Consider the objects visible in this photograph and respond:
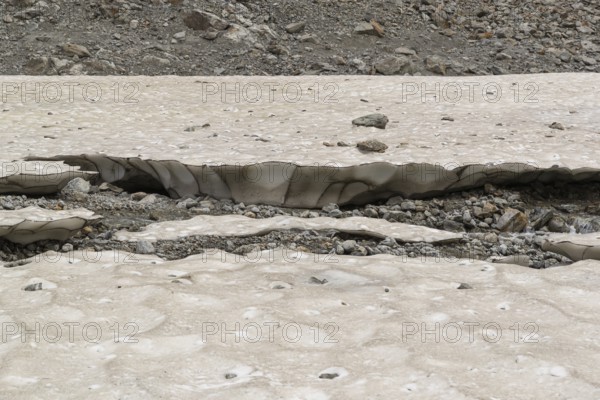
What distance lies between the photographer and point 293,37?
12.3 meters

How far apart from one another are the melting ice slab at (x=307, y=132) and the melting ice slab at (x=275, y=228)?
47cm

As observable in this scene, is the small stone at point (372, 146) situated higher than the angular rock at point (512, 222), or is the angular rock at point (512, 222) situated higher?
the small stone at point (372, 146)

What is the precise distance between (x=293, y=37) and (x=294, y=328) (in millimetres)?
9781

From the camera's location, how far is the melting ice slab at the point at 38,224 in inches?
163

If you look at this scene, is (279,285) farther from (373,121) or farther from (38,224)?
(373,121)

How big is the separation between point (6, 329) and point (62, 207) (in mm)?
1973

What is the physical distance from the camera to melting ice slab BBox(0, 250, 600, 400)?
2.47 metres

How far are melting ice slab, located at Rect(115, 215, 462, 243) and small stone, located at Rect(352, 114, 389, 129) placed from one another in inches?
71.5

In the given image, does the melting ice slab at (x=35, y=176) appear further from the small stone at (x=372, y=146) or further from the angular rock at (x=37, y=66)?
the angular rock at (x=37, y=66)

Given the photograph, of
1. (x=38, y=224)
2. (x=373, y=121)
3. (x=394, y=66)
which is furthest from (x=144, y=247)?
(x=394, y=66)

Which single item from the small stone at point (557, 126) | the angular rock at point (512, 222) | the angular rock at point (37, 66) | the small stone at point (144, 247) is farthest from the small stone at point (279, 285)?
the angular rock at point (37, 66)

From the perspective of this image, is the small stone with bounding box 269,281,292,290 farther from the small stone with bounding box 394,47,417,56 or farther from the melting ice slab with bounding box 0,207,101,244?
the small stone with bounding box 394,47,417,56

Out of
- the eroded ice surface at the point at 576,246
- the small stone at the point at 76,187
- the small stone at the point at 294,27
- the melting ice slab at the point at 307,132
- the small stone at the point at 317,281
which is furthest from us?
the small stone at the point at 294,27

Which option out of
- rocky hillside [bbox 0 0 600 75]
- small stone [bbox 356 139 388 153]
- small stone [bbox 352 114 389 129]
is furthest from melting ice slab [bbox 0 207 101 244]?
rocky hillside [bbox 0 0 600 75]
